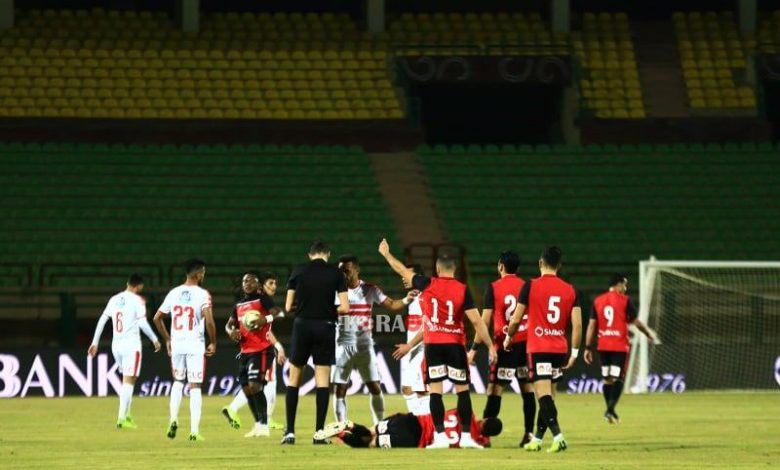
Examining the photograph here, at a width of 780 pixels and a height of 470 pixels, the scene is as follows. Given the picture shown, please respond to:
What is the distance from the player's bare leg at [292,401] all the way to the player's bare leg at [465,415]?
1.86m

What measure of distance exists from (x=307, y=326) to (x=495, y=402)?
2.19 meters

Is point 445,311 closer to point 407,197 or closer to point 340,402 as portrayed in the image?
point 340,402

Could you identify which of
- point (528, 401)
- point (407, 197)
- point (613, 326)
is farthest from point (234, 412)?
point (407, 197)

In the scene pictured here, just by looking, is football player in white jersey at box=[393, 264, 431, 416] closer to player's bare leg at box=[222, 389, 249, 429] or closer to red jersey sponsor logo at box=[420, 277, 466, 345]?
red jersey sponsor logo at box=[420, 277, 466, 345]

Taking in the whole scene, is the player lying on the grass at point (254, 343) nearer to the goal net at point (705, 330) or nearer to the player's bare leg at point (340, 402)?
the player's bare leg at point (340, 402)

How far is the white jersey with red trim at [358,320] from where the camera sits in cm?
1978

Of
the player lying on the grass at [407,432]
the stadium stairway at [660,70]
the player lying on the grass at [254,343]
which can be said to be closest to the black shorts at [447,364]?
the player lying on the grass at [407,432]

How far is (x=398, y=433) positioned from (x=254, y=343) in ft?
12.9

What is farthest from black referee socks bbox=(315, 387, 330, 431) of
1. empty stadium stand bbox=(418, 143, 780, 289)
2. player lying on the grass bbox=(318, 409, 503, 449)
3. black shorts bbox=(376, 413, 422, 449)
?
A: empty stadium stand bbox=(418, 143, 780, 289)

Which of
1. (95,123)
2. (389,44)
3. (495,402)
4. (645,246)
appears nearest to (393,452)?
(495,402)

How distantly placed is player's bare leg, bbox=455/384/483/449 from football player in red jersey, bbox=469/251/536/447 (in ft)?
1.74

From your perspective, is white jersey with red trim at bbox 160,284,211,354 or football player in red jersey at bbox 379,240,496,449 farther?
white jersey with red trim at bbox 160,284,211,354

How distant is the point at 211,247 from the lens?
119ft

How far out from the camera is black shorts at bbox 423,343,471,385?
55.0 feet
